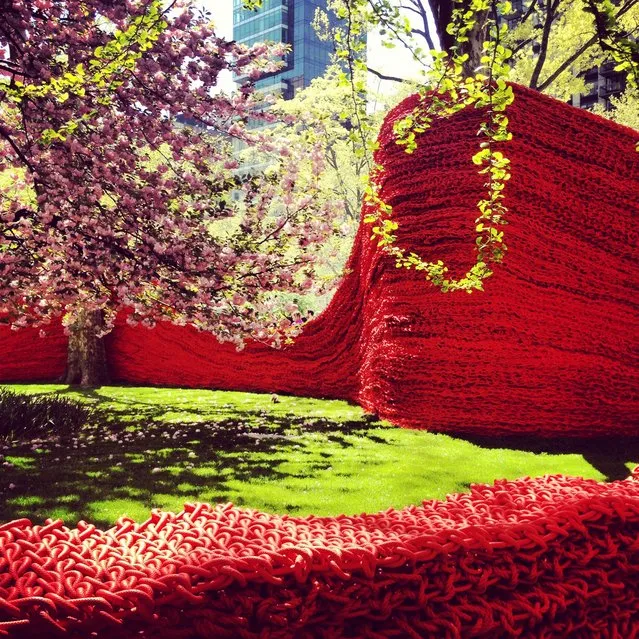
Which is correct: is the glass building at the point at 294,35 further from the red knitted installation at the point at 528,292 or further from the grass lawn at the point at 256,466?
the grass lawn at the point at 256,466

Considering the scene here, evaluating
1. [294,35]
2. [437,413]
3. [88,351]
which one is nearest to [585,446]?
[437,413]

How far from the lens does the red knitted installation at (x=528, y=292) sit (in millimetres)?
6758

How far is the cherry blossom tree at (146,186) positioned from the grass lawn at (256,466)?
1.96 meters

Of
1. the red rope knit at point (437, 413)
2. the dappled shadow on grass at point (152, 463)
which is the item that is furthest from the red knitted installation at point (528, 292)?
the dappled shadow on grass at point (152, 463)

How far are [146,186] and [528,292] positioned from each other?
16.5ft

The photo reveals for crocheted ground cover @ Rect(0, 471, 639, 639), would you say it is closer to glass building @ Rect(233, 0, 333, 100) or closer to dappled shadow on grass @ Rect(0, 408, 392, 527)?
dappled shadow on grass @ Rect(0, 408, 392, 527)

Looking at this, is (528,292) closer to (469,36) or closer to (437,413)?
(437,413)

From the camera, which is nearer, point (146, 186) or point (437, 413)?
point (437, 413)

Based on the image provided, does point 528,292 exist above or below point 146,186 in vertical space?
below

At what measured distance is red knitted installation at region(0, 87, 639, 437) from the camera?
22.2 feet

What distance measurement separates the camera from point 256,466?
5.79 meters

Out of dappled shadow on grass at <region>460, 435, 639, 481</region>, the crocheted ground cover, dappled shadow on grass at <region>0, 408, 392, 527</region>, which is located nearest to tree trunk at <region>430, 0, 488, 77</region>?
dappled shadow on grass at <region>460, 435, 639, 481</region>

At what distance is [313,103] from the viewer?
26688 millimetres

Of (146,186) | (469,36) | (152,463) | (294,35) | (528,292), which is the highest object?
(294,35)
